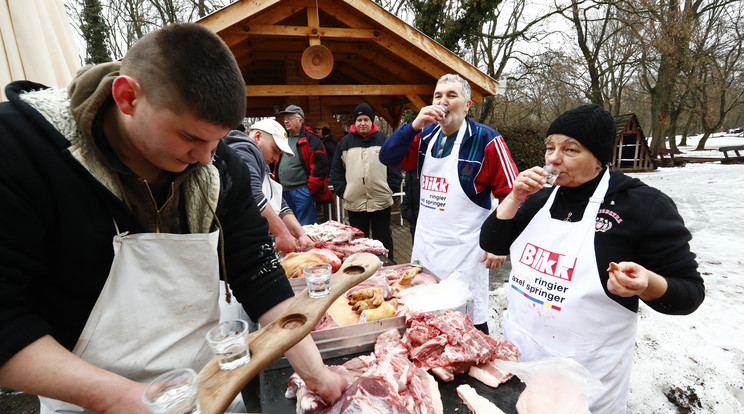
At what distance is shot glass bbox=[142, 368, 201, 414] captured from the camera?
81 cm

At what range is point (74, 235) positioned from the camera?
1090mm

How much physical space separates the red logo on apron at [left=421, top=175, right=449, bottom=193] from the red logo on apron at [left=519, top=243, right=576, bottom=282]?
46.9 inches

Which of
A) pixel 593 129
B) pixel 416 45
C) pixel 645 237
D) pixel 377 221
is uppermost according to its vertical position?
pixel 416 45

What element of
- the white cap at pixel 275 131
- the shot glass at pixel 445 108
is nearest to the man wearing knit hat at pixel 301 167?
the white cap at pixel 275 131

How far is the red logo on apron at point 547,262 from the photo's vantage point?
180cm

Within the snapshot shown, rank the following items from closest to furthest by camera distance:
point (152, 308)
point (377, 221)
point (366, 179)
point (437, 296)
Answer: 1. point (152, 308)
2. point (437, 296)
3. point (366, 179)
4. point (377, 221)

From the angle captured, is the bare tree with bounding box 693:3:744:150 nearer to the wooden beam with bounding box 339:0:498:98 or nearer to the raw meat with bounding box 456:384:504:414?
the wooden beam with bounding box 339:0:498:98

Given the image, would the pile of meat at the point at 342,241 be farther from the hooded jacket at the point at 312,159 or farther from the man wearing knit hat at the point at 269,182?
the hooded jacket at the point at 312,159

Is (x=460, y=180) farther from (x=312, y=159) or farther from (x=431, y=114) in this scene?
(x=312, y=159)

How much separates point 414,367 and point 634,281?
1.00 m

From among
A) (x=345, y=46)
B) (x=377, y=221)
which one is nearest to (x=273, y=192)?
(x=377, y=221)

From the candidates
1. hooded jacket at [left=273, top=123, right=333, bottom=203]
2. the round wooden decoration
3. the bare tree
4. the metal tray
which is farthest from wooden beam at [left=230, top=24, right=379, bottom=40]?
the bare tree

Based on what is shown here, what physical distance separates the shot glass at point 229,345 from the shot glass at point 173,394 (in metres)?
0.14

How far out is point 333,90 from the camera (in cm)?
658
